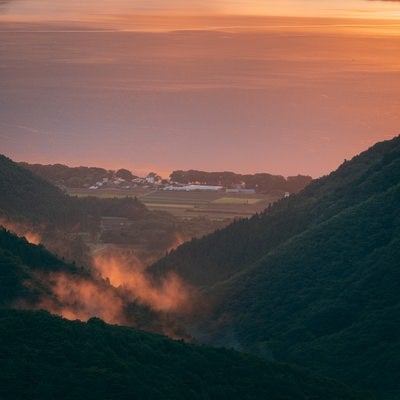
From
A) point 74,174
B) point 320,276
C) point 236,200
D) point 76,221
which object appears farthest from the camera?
point 74,174

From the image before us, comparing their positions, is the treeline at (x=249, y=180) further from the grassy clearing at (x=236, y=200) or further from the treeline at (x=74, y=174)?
the treeline at (x=74, y=174)

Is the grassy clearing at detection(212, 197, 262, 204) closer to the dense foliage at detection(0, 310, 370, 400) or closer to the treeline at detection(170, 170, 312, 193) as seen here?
the treeline at detection(170, 170, 312, 193)

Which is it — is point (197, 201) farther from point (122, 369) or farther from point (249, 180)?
point (122, 369)

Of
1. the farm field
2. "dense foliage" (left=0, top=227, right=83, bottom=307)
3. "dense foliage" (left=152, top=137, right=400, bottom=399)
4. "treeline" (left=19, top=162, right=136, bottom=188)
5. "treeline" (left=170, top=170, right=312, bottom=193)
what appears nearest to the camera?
"dense foliage" (left=152, top=137, right=400, bottom=399)

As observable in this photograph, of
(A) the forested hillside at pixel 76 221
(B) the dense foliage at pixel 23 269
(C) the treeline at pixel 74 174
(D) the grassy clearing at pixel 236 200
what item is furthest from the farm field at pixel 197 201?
(B) the dense foliage at pixel 23 269

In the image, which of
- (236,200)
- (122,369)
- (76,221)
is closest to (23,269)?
(122,369)

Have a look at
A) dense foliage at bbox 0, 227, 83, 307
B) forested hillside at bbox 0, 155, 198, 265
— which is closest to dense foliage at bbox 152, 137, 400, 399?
forested hillside at bbox 0, 155, 198, 265
